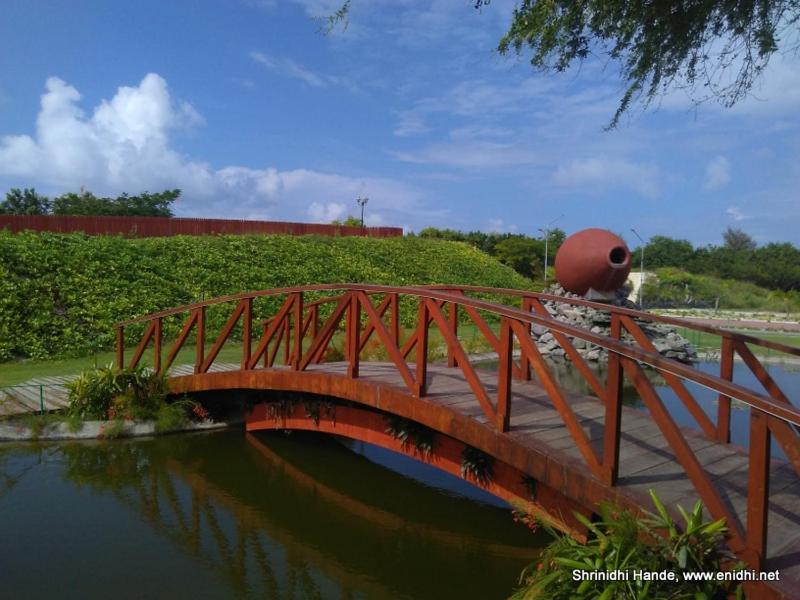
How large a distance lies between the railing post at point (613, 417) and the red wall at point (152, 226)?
17.2 metres

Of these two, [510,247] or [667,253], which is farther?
[667,253]

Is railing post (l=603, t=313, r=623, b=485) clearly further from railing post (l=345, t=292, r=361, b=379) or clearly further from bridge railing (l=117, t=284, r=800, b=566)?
railing post (l=345, t=292, r=361, b=379)

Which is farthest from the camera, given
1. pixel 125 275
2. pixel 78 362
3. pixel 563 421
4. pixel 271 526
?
pixel 125 275

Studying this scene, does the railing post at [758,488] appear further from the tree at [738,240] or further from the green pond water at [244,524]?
the tree at [738,240]

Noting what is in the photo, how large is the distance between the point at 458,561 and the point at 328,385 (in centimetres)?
212

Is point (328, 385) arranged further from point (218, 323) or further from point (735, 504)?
point (218, 323)

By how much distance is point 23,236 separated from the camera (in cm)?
1445

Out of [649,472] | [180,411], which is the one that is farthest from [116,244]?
[649,472]

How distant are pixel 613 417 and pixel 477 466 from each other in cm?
168

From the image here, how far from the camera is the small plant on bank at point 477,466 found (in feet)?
15.9

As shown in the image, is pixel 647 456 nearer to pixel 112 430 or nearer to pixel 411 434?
pixel 411 434

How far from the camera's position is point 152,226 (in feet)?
64.3

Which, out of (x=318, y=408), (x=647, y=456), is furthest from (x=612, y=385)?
(x=318, y=408)

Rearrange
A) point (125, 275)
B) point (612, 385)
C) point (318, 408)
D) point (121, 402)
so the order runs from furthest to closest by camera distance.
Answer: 1. point (125, 275)
2. point (121, 402)
3. point (318, 408)
4. point (612, 385)
